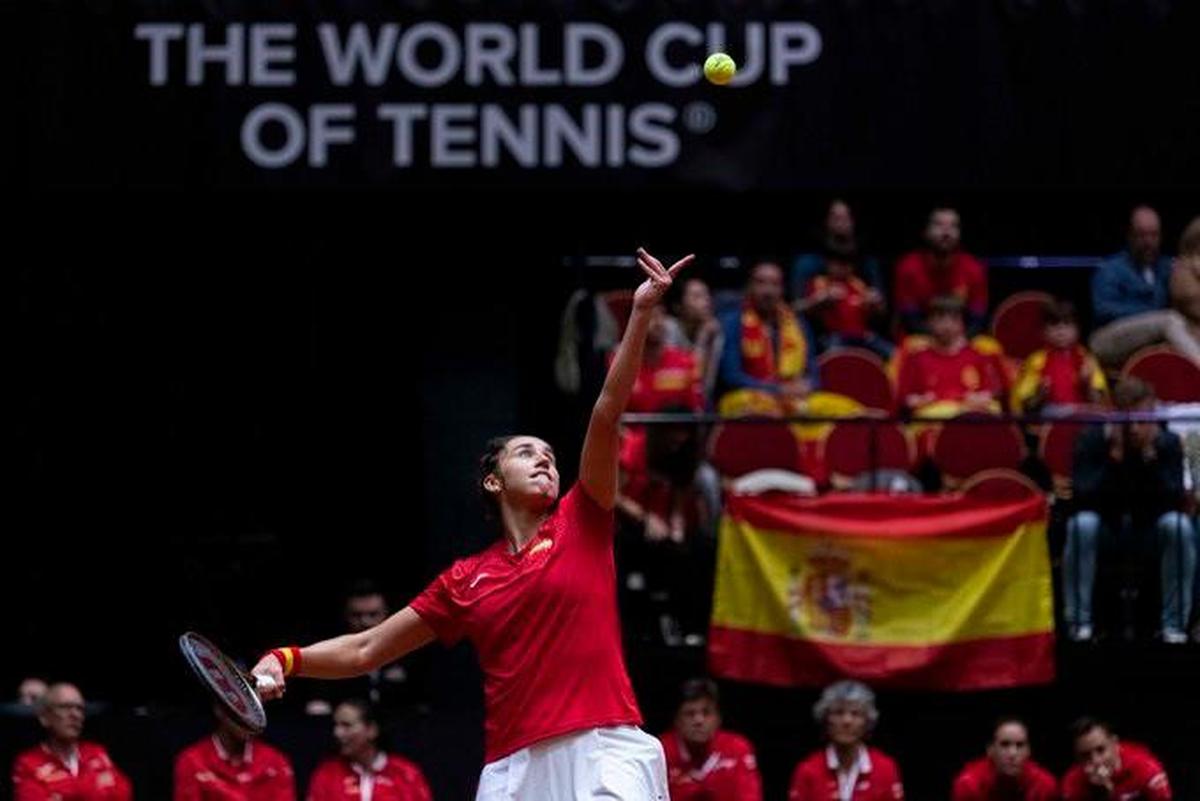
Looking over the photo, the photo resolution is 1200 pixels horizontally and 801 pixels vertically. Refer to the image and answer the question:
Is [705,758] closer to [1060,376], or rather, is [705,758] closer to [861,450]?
[861,450]

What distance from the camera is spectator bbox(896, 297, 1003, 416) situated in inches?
580

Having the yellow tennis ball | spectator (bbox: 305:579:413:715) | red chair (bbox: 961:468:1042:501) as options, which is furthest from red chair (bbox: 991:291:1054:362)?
the yellow tennis ball

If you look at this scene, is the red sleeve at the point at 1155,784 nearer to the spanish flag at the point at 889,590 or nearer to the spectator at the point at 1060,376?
the spanish flag at the point at 889,590

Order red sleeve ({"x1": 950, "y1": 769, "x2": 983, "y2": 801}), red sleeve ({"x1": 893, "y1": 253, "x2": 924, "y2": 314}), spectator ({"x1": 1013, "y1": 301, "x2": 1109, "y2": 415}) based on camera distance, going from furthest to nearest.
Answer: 1. red sleeve ({"x1": 893, "y1": 253, "x2": 924, "y2": 314})
2. spectator ({"x1": 1013, "y1": 301, "x2": 1109, "y2": 415})
3. red sleeve ({"x1": 950, "y1": 769, "x2": 983, "y2": 801})

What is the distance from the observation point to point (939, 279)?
611 inches

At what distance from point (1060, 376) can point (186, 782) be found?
17.6 feet

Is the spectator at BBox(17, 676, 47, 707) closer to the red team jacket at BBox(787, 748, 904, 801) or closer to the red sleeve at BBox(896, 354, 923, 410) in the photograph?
the red team jacket at BBox(787, 748, 904, 801)

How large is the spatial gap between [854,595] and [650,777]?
5.92m

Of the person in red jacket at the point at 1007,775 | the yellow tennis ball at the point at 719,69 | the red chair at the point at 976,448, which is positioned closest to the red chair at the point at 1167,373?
the red chair at the point at 976,448

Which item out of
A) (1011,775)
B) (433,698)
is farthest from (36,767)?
(1011,775)

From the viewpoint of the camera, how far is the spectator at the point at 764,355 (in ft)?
49.0

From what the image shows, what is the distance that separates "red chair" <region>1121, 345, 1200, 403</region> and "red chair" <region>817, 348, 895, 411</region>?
141 centimetres

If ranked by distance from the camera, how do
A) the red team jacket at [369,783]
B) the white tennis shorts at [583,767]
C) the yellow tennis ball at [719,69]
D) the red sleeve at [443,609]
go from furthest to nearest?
the red team jacket at [369,783]
the yellow tennis ball at [719,69]
the red sleeve at [443,609]
the white tennis shorts at [583,767]

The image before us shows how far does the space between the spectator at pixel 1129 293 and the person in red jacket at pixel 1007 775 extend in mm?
2390
